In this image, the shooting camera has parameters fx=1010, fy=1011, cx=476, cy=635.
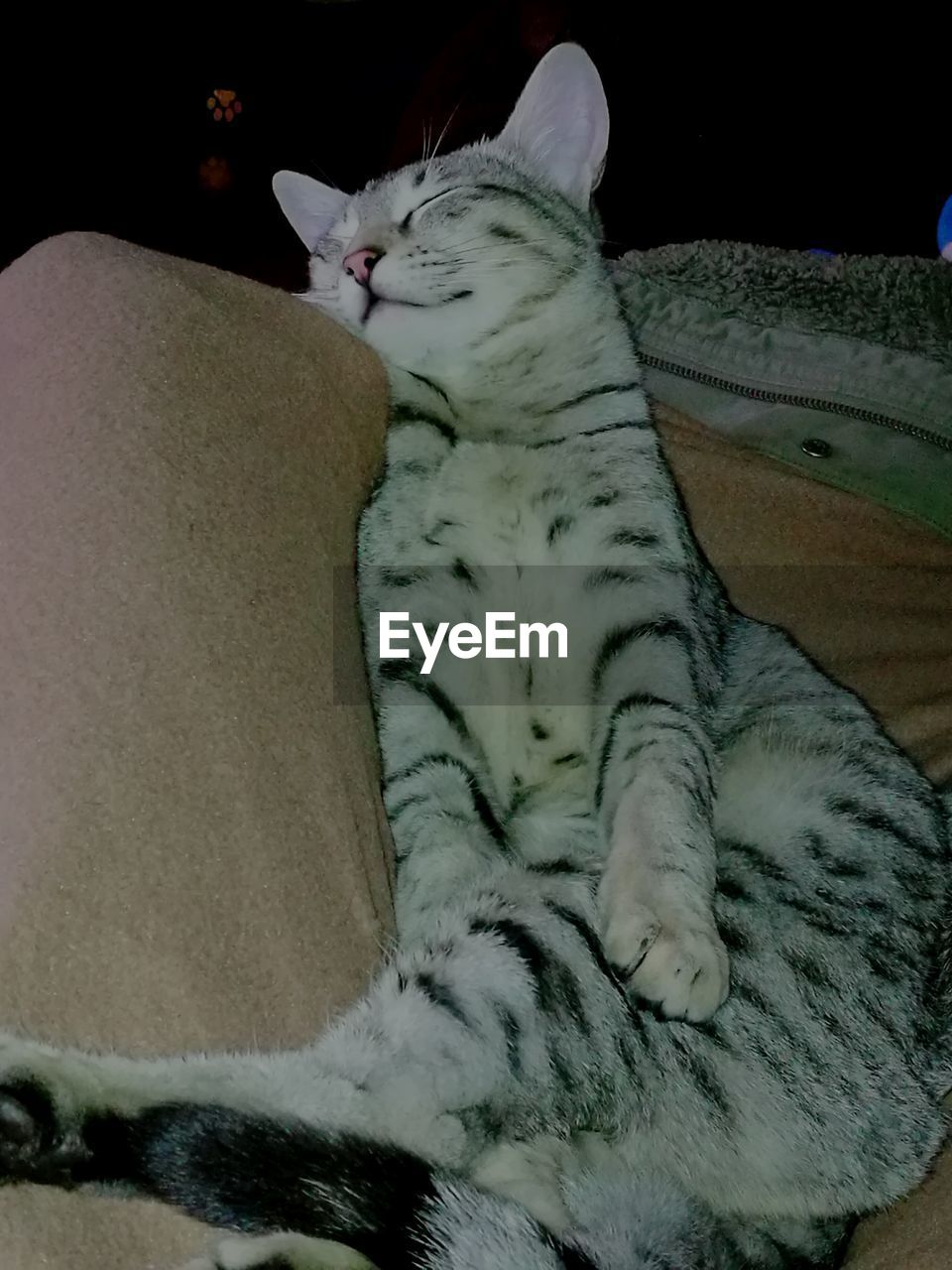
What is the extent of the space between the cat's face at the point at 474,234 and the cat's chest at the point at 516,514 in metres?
0.20

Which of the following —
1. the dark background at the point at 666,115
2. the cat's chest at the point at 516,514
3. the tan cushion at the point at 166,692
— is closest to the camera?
the tan cushion at the point at 166,692

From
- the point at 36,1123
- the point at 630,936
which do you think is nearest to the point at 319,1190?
the point at 36,1123

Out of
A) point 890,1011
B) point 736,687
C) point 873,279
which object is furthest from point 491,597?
point 873,279

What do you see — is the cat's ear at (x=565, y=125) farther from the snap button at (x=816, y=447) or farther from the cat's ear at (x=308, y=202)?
the snap button at (x=816, y=447)

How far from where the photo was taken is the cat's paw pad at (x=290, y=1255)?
742 mm

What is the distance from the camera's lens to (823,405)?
1586mm

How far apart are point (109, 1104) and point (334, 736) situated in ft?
1.35

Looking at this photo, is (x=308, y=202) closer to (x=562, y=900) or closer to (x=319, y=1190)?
(x=562, y=900)

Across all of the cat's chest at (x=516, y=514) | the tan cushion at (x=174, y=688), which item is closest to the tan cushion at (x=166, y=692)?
the tan cushion at (x=174, y=688)

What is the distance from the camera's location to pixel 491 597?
4.06ft

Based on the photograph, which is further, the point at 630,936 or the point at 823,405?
the point at 823,405

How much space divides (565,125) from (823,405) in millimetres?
579

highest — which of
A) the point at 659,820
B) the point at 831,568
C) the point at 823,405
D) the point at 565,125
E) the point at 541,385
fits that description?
the point at 565,125

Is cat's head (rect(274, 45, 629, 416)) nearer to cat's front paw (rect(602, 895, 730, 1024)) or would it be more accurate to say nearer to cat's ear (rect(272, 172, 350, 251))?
cat's ear (rect(272, 172, 350, 251))
